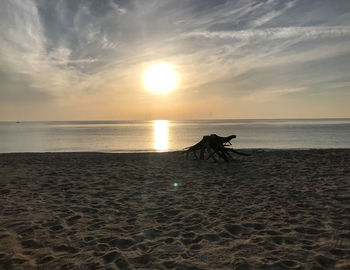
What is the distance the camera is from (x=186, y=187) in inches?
351

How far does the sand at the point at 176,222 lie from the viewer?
399 centimetres

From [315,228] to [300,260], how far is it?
58.6 inches

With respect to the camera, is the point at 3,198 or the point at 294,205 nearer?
the point at 294,205

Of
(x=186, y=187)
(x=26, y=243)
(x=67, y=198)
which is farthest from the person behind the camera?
(x=186, y=187)

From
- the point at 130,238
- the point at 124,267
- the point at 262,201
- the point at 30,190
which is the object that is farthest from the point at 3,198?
the point at 262,201

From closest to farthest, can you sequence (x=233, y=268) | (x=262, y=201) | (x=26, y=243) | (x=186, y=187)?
(x=233, y=268), (x=26, y=243), (x=262, y=201), (x=186, y=187)

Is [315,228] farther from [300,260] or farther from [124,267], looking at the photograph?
[124,267]

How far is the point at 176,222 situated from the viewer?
18.5ft

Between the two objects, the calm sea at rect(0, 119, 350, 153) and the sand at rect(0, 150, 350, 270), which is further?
the calm sea at rect(0, 119, 350, 153)

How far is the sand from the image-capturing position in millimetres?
3994

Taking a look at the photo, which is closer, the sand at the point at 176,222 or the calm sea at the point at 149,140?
the sand at the point at 176,222

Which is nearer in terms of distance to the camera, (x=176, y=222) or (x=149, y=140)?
(x=176, y=222)

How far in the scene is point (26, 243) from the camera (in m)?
4.55

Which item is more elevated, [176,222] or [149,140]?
[149,140]
